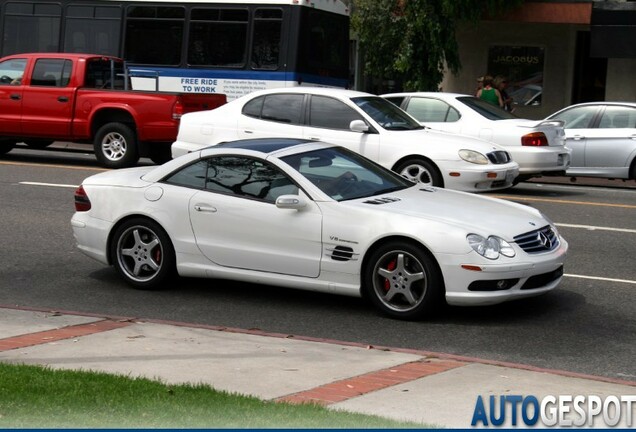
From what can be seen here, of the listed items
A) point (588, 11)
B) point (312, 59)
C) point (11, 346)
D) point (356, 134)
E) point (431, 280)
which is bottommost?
point (11, 346)

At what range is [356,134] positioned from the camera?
16609 millimetres

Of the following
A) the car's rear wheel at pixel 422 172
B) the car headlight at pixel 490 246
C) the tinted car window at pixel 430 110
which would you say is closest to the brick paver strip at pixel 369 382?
the car headlight at pixel 490 246

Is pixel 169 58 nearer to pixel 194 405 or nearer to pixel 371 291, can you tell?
pixel 371 291

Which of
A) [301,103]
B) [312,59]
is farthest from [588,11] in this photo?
[301,103]

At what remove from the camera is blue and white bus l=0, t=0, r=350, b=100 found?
23.8m

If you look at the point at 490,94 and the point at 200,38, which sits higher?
the point at 200,38

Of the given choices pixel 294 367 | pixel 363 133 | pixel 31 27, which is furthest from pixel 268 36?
pixel 294 367

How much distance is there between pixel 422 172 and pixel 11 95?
326 inches

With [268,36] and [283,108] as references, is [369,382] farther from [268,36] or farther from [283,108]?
[268,36]

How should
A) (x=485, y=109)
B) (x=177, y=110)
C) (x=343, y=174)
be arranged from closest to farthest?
(x=343, y=174) → (x=485, y=109) → (x=177, y=110)

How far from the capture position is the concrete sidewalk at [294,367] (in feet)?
23.1

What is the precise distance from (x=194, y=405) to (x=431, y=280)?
127 inches

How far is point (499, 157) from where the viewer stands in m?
16.9

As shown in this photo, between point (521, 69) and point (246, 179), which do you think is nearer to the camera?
point (246, 179)
